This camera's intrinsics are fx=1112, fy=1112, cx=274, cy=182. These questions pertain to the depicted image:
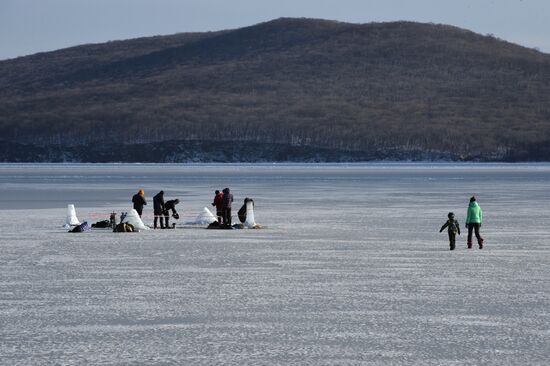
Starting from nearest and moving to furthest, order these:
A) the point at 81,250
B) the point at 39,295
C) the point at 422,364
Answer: the point at 422,364, the point at 39,295, the point at 81,250

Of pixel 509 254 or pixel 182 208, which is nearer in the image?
pixel 509 254

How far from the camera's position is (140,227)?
29141mm

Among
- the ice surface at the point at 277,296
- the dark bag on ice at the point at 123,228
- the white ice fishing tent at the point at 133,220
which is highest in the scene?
the white ice fishing tent at the point at 133,220

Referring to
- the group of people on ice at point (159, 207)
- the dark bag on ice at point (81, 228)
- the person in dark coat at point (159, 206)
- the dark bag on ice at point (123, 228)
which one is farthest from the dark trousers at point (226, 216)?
the dark bag on ice at point (81, 228)

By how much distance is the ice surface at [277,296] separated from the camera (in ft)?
39.6

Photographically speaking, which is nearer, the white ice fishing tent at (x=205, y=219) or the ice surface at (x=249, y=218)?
the ice surface at (x=249, y=218)

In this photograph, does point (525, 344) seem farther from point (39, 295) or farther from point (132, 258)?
point (132, 258)

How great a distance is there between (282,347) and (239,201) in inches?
1252

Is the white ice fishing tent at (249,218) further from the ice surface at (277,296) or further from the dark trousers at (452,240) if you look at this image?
the dark trousers at (452,240)

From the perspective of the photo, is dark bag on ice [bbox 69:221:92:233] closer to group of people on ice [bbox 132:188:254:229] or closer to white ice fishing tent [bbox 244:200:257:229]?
group of people on ice [bbox 132:188:254:229]

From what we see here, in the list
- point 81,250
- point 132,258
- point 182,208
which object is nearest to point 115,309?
point 132,258

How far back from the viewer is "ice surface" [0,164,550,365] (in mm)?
12062

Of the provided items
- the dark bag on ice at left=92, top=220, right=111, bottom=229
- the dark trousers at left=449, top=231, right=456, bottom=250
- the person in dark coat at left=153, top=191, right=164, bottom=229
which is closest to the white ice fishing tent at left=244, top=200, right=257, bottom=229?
the person in dark coat at left=153, top=191, right=164, bottom=229

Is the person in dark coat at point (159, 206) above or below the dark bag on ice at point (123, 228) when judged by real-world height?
above
